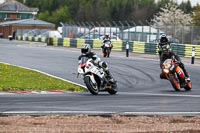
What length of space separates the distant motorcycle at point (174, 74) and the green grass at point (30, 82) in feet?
9.25

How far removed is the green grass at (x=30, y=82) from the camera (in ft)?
67.3

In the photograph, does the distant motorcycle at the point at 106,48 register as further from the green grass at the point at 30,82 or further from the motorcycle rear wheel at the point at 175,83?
the motorcycle rear wheel at the point at 175,83

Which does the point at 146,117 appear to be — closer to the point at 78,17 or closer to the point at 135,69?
the point at 135,69

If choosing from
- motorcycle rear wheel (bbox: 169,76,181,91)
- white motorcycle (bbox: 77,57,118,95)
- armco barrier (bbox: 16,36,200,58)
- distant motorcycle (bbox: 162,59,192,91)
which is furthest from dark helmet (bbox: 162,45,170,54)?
armco barrier (bbox: 16,36,200,58)

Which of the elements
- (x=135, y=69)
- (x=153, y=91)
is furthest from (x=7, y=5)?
(x=153, y=91)

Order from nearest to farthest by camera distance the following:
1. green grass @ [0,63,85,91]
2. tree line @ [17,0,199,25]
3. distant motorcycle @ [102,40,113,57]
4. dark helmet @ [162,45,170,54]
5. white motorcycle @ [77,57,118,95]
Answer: white motorcycle @ [77,57,118,95], green grass @ [0,63,85,91], dark helmet @ [162,45,170,54], distant motorcycle @ [102,40,113,57], tree line @ [17,0,199,25]

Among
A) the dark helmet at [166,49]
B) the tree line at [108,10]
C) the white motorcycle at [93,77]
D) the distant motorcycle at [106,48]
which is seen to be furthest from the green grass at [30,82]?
the tree line at [108,10]

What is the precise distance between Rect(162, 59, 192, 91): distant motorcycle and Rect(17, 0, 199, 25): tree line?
120 meters

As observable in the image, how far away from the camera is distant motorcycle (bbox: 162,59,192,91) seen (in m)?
20.8

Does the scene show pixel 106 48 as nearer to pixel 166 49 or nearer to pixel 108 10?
pixel 166 49

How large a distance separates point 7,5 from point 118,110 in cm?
14513

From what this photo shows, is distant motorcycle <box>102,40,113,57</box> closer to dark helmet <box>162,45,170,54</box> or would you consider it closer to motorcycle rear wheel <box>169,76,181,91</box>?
dark helmet <box>162,45,170,54</box>

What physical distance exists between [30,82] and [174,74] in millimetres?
5017

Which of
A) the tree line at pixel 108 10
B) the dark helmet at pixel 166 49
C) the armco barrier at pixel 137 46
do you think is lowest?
the armco barrier at pixel 137 46
